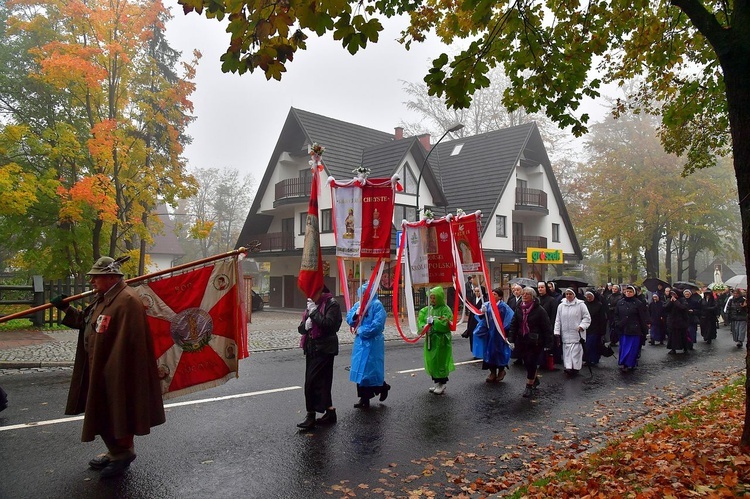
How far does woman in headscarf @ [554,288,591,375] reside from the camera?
1090 cm

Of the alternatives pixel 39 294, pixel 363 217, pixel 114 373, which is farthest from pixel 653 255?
pixel 114 373

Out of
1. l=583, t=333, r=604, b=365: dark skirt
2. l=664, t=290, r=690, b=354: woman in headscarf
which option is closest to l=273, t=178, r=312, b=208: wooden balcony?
l=664, t=290, r=690, b=354: woman in headscarf

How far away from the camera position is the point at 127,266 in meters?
20.0

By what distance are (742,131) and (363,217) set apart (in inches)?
188

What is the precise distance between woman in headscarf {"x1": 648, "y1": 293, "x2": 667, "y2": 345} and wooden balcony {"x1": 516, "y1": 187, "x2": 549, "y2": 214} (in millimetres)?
17479

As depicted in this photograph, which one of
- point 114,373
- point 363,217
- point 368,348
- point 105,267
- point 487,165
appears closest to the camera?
point 114,373

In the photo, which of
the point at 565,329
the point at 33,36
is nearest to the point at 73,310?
the point at 565,329

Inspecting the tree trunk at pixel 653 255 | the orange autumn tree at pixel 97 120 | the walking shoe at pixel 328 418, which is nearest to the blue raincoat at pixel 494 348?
the walking shoe at pixel 328 418

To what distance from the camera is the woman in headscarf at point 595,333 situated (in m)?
12.4

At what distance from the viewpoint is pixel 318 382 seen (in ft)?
22.8

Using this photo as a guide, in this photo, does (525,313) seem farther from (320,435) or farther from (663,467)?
(663,467)

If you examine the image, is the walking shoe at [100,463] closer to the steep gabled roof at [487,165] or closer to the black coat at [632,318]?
the black coat at [632,318]

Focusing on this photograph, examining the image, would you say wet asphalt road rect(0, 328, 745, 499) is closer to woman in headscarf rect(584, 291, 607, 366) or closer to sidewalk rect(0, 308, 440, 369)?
sidewalk rect(0, 308, 440, 369)

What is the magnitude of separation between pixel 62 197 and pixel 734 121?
17.4 meters
